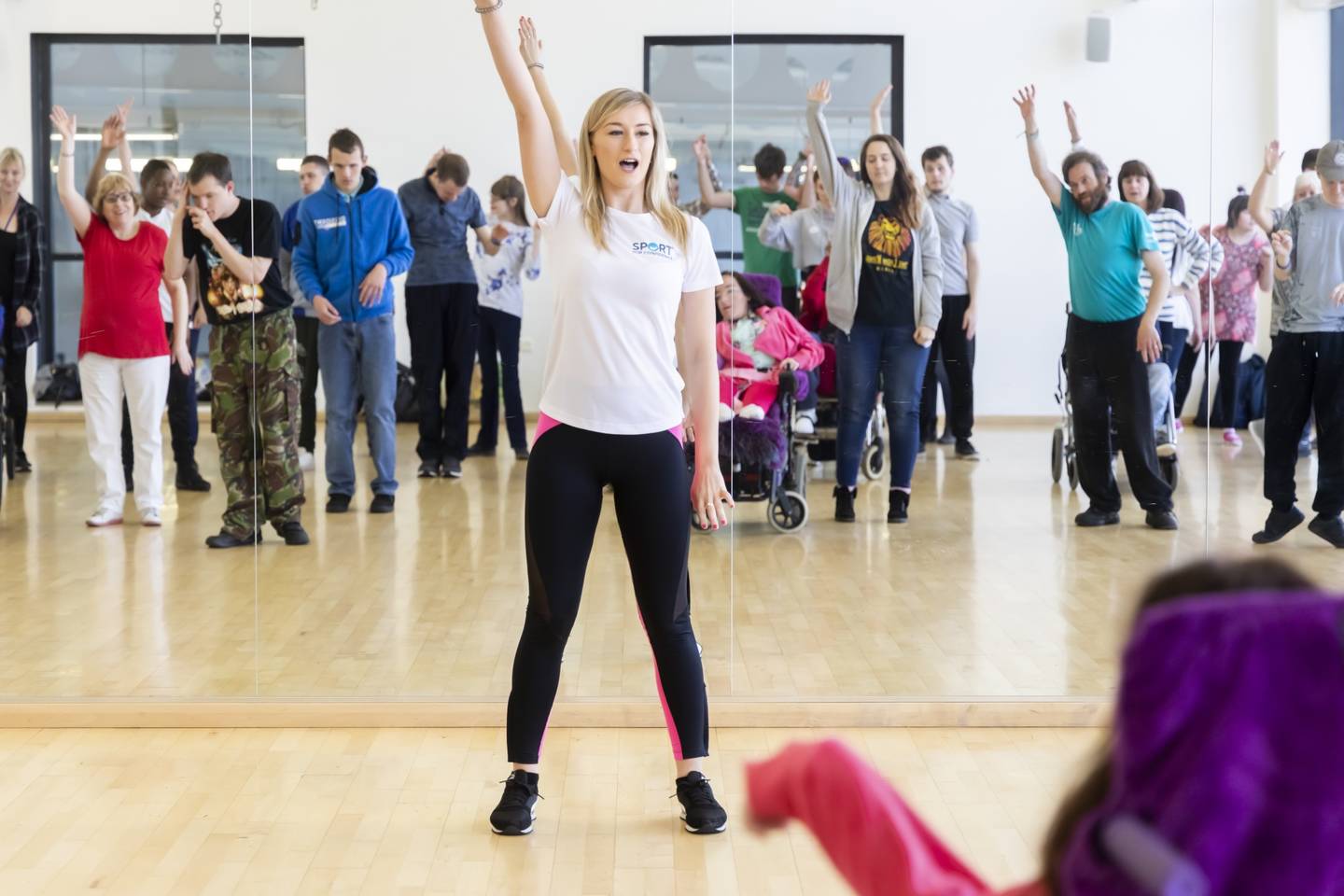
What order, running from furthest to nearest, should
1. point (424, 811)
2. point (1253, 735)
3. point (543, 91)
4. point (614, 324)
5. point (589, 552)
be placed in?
point (543, 91)
point (424, 811)
point (589, 552)
point (614, 324)
point (1253, 735)

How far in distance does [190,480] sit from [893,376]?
182 cm

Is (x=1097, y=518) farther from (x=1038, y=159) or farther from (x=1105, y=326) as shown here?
(x=1038, y=159)

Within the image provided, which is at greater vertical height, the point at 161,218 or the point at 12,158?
the point at 12,158

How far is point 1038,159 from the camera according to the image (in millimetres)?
3896

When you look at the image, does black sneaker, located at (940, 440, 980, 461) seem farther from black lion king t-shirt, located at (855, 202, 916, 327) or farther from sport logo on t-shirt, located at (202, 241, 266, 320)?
sport logo on t-shirt, located at (202, 241, 266, 320)

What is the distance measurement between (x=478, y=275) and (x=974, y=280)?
1231mm

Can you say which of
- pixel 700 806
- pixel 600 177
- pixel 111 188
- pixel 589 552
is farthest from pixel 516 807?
pixel 111 188

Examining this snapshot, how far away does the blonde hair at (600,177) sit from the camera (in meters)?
2.90

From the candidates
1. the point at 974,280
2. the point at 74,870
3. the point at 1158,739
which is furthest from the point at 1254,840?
the point at 974,280

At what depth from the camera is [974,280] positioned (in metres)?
3.92

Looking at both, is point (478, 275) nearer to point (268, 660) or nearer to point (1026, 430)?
point (268, 660)

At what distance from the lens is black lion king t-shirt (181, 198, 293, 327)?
3.91m

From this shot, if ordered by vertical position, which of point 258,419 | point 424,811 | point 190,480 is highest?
point 258,419

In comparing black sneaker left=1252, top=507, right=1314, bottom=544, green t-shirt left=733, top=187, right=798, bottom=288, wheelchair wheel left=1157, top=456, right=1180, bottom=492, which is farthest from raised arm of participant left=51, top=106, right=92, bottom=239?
black sneaker left=1252, top=507, right=1314, bottom=544
